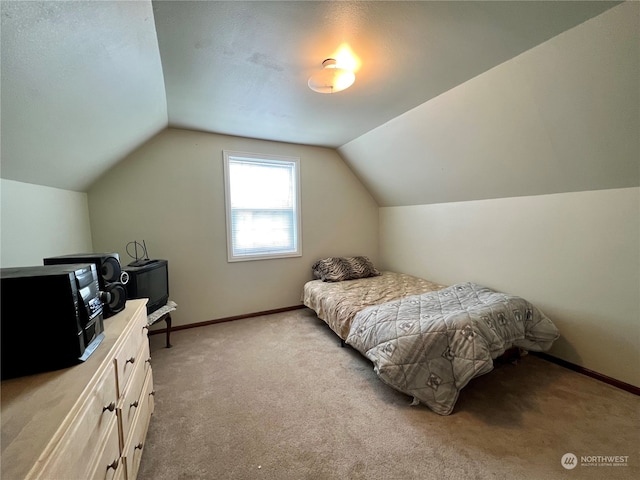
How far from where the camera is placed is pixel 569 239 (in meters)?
2.24

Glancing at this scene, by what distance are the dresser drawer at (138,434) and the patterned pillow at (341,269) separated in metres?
2.30

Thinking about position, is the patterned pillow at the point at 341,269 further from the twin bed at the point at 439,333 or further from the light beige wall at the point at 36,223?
the light beige wall at the point at 36,223

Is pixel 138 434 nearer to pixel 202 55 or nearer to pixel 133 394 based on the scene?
pixel 133 394

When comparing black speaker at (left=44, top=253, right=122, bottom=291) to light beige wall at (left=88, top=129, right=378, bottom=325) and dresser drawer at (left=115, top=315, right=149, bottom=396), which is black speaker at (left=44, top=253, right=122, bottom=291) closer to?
dresser drawer at (left=115, top=315, right=149, bottom=396)

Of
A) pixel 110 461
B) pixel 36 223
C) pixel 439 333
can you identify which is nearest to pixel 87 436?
pixel 110 461

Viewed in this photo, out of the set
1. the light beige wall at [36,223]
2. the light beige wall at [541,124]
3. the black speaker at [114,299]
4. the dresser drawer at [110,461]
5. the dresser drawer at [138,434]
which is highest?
the light beige wall at [541,124]

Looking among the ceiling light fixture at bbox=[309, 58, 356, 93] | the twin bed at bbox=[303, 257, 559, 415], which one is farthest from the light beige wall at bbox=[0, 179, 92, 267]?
the twin bed at bbox=[303, 257, 559, 415]

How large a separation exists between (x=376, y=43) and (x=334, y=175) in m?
2.38

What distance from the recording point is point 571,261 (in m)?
2.24

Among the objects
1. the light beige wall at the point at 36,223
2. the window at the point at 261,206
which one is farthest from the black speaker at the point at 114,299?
the window at the point at 261,206

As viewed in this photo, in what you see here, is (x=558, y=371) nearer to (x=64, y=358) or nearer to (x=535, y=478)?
(x=535, y=478)

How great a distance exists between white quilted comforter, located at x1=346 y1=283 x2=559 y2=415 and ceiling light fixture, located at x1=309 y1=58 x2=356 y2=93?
5.95 feet

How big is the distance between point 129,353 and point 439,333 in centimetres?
184

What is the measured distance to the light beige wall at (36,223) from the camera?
1.47 m
